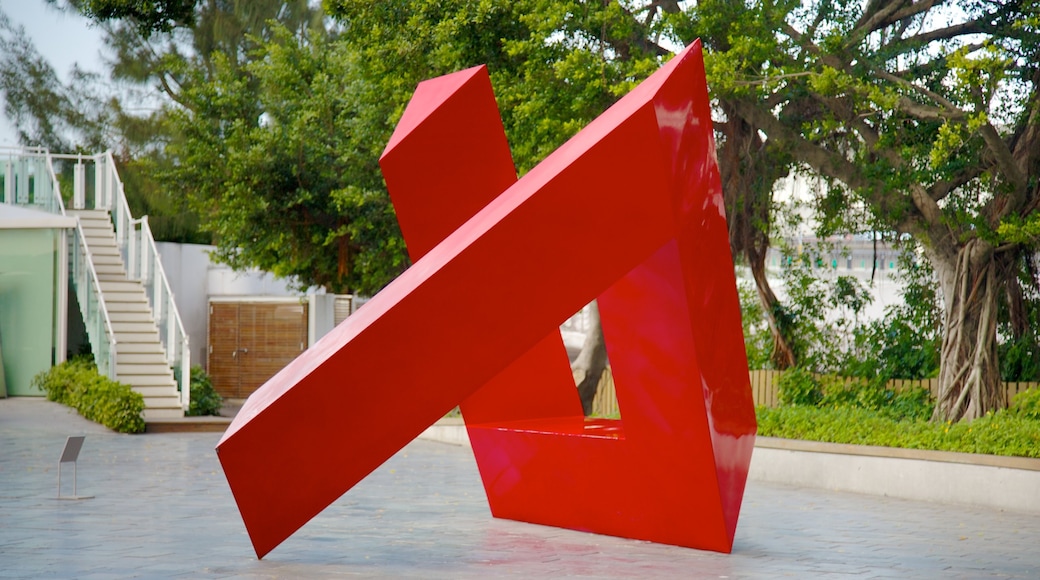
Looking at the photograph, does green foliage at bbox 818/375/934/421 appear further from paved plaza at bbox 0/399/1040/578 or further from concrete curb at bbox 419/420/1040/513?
paved plaza at bbox 0/399/1040/578

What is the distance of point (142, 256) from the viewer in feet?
67.1

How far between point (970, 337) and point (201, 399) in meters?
12.7

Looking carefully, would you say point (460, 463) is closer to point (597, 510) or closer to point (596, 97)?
point (596, 97)

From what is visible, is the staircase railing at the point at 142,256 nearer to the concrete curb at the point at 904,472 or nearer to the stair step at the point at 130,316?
the stair step at the point at 130,316

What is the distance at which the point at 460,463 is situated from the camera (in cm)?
1430

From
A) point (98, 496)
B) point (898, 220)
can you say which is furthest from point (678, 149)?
point (898, 220)

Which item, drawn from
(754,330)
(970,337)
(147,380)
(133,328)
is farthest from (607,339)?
(133,328)

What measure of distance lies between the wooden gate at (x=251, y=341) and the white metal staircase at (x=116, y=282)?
381cm

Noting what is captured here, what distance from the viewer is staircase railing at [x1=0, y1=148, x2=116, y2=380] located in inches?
771

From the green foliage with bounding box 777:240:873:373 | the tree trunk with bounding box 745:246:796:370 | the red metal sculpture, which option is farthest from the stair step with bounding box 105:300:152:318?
the red metal sculpture

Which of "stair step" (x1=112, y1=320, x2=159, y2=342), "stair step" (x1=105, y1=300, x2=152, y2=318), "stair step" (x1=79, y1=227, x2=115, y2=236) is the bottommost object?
→ "stair step" (x1=112, y1=320, x2=159, y2=342)

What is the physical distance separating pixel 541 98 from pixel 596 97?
0.68 meters

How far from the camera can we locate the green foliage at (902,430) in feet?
36.6

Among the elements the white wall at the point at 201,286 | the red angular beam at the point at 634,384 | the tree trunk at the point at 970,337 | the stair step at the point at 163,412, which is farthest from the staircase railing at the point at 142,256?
the tree trunk at the point at 970,337
